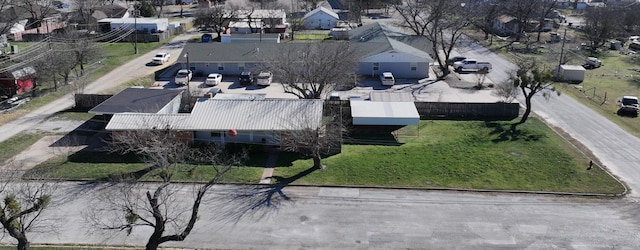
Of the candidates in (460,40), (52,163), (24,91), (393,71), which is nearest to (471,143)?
(393,71)

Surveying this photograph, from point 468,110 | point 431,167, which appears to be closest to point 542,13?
point 468,110

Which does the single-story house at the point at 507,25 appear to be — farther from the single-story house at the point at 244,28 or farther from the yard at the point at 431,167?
the yard at the point at 431,167

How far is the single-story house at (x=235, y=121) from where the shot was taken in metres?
35.4

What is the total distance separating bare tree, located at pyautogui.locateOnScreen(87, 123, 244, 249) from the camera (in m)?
25.8

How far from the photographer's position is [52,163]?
109 feet

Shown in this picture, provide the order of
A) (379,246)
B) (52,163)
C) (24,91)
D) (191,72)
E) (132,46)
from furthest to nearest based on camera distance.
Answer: (132,46)
(191,72)
(24,91)
(52,163)
(379,246)

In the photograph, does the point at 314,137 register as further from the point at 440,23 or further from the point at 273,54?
the point at 440,23

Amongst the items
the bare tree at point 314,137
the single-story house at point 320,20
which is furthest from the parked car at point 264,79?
the single-story house at point 320,20

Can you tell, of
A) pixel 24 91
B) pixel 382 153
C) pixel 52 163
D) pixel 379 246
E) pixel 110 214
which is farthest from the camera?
pixel 24 91

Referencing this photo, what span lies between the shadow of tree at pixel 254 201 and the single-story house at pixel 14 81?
93.1 ft

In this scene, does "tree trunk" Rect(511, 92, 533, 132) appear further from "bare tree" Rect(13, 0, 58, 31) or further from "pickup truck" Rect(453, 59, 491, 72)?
"bare tree" Rect(13, 0, 58, 31)

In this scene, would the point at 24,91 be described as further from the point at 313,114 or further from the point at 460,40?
the point at 460,40

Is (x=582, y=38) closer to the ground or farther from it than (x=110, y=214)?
farther from it

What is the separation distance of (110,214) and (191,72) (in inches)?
1187
